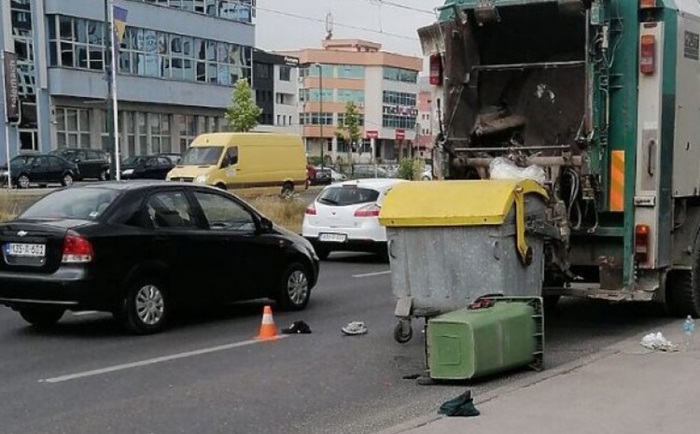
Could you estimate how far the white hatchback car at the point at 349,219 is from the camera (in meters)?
18.0

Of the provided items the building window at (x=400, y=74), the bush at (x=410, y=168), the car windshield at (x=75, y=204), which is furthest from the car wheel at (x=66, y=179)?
the building window at (x=400, y=74)

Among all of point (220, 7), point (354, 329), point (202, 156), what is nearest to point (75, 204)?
point (354, 329)

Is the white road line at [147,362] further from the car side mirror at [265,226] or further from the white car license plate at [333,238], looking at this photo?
the white car license plate at [333,238]

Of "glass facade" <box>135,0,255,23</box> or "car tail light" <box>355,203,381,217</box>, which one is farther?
"glass facade" <box>135,0,255,23</box>

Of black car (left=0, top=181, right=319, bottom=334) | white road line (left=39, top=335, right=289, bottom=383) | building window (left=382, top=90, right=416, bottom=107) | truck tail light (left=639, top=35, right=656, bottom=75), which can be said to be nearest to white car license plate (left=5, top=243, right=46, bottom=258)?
black car (left=0, top=181, right=319, bottom=334)

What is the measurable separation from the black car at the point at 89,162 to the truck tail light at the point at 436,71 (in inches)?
1471

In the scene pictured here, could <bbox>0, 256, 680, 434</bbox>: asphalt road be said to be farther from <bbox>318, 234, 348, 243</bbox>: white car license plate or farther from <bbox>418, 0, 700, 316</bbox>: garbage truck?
<bbox>318, 234, 348, 243</bbox>: white car license plate

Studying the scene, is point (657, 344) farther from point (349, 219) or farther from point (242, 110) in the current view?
point (242, 110)

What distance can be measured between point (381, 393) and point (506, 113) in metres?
4.15

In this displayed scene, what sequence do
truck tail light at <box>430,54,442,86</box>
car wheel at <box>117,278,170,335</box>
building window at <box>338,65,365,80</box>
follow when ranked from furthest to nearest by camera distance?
1. building window at <box>338,65,365,80</box>
2. truck tail light at <box>430,54,442,86</box>
3. car wheel at <box>117,278,170,335</box>

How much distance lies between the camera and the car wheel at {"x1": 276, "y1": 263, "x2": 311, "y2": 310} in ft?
39.0

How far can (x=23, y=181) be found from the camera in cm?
4238

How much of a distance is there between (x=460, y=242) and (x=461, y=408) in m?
2.31

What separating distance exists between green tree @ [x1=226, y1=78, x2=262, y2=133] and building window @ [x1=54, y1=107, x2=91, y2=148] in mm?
10131
